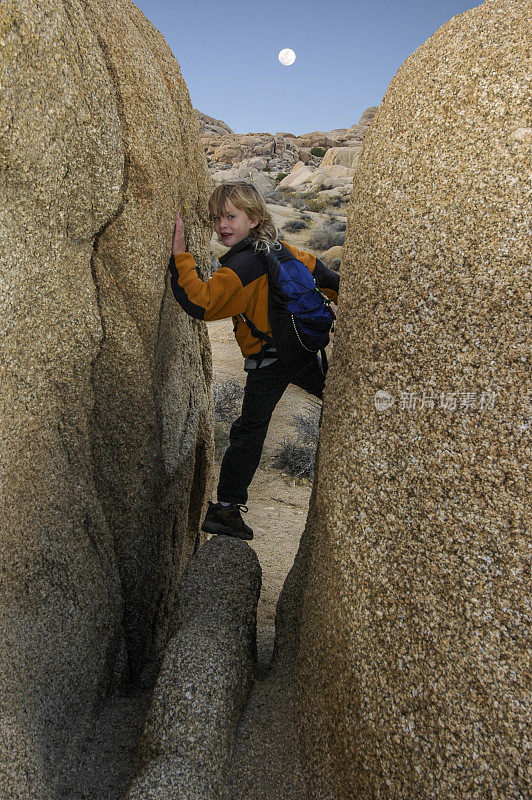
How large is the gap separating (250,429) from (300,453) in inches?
133

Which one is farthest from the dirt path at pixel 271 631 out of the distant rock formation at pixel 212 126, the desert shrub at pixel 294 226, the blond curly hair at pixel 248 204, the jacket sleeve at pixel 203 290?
the distant rock formation at pixel 212 126

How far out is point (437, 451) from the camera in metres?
1.52

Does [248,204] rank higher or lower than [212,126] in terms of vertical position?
lower

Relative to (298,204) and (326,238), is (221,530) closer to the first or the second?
(326,238)

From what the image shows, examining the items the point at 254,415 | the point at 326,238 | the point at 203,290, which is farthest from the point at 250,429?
the point at 326,238

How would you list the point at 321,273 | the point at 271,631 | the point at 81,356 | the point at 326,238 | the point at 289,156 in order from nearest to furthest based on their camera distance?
the point at 81,356 < the point at 321,273 < the point at 271,631 < the point at 326,238 < the point at 289,156

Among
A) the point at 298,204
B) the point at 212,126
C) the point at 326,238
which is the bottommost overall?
the point at 326,238

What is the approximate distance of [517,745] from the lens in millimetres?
1288

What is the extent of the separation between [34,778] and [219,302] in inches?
66.2

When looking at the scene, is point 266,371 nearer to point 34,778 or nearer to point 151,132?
point 151,132

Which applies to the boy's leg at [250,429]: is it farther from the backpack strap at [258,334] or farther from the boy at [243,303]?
the backpack strap at [258,334]

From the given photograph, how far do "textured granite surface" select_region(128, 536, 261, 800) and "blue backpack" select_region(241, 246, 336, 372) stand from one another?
3.13 feet

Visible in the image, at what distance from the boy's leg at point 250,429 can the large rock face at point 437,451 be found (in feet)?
3.17

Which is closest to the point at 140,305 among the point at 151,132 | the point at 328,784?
the point at 151,132
